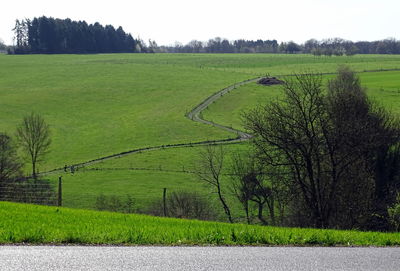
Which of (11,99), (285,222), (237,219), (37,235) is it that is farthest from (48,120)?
(37,235)

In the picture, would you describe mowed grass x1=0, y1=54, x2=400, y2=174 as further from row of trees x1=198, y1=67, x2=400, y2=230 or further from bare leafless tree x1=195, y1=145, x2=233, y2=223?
row of trees x1=198, y1=67, x2=400, y2=230

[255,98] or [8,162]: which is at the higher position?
[255,98]

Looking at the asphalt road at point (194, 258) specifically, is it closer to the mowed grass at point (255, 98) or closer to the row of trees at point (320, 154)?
the row of trees at point (320, 154)

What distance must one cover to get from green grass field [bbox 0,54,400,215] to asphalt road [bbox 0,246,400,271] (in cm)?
3733

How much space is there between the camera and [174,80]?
12488 centimetres

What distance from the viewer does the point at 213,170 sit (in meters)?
50.5

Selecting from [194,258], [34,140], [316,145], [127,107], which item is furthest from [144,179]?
[127,107]

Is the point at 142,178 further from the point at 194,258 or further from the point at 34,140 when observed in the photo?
the point at 194,258

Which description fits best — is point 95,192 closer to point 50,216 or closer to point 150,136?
point 150,136

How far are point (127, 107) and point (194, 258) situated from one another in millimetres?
92350

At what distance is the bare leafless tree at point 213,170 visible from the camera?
156 ft

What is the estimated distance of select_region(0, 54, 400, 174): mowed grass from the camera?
247 feet

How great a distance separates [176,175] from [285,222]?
20205mm

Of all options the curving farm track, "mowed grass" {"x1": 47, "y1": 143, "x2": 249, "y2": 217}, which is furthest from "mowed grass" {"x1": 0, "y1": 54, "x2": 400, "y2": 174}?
"mowed grass" {"x1": 47, "y1": 143, "x2": 249, "y2": 217}
